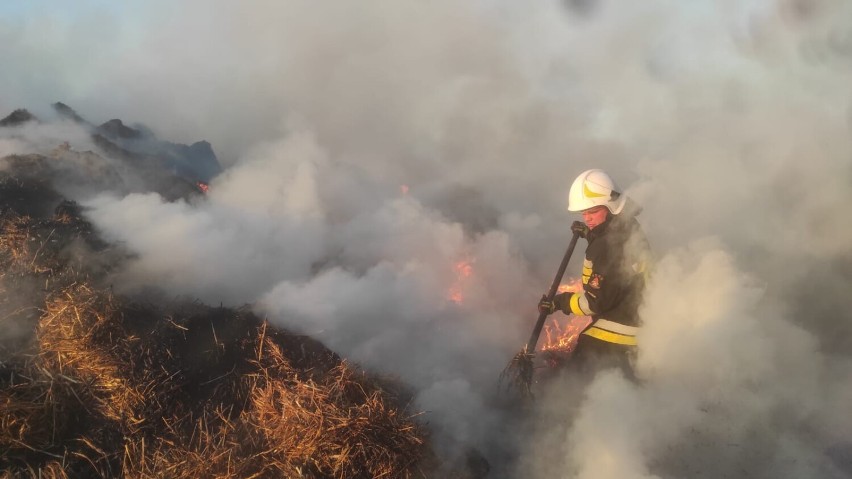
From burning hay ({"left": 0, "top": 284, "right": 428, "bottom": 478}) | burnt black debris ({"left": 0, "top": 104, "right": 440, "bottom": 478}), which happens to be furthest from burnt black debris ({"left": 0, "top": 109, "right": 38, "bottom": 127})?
burning hay ({"left": 0, "top": 284, "right": 428, "bottom": 478})

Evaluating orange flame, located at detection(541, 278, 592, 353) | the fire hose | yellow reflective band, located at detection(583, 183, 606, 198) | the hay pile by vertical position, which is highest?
yellow reflective band, located at detection(583, 183, 606, 198)

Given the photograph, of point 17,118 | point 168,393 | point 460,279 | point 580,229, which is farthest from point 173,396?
point 17,118

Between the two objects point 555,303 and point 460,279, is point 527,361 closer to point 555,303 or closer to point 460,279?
point 555,303

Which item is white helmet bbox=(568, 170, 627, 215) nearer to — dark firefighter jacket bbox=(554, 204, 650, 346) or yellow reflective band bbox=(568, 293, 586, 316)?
dark firefighter jacket bbox=(554, 204, 650, 346)

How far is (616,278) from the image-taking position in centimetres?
450

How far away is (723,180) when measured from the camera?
8.76 m

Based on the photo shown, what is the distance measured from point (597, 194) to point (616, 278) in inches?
33.5

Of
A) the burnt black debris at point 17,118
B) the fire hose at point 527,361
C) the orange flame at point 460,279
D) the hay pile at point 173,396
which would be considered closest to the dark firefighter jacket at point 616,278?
the fire hose at point 527,361

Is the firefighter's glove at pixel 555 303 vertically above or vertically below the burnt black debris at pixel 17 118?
below

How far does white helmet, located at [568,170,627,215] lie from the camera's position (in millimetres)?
4738

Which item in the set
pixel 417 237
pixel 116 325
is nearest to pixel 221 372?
pixel 116 325

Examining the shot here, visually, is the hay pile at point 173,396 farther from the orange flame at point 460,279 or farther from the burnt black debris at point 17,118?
the burnt black debris at point 17,118

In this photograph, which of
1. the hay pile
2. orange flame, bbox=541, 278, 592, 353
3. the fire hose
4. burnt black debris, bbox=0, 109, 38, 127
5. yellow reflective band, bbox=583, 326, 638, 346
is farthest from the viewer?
burnt black debris, bbox=0, 109, 38, 127

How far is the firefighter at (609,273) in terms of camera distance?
4.52 m
